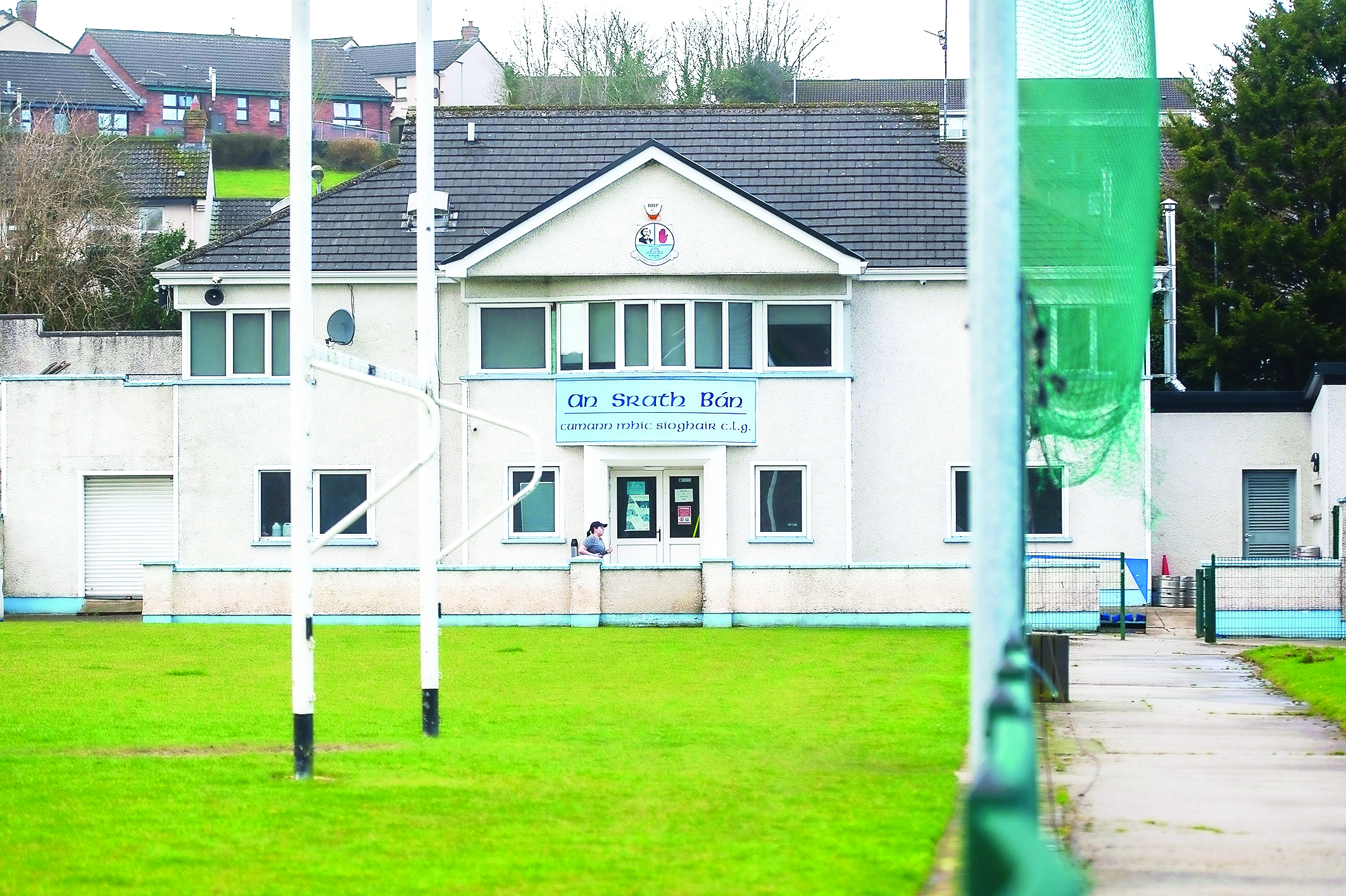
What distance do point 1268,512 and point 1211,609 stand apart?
10.2 metres

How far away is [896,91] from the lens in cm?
9394

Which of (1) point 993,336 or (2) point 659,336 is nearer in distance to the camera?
(1) point 993,336

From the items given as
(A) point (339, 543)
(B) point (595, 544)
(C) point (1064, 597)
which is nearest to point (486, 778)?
(C) point (1064, 597)

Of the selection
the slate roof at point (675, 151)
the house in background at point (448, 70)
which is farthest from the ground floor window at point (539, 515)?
the house in background at point (448, 70)

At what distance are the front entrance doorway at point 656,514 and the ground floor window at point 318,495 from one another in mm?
4570

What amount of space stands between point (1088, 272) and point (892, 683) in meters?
5.83

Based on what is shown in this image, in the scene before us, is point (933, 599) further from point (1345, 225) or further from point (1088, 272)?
point (1345, 225)

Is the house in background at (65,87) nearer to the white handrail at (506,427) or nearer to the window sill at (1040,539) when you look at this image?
the window sill at (1040,539)

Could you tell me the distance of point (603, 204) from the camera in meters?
30.4

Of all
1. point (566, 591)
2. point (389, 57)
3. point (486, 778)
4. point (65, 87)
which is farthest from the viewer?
point (389, 57)

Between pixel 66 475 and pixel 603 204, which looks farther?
pixel 66 475

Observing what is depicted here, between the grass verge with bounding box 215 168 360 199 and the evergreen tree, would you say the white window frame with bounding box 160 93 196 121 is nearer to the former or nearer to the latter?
the grass verge with bounding box 215 168 360 199

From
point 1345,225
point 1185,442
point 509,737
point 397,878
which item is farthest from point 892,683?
point 1345,225

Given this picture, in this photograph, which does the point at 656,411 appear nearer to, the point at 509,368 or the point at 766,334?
the point at 766,334
